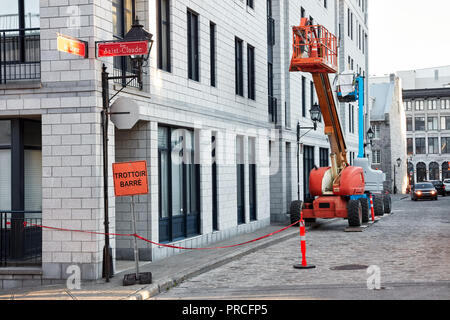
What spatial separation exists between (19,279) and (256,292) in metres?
4.89

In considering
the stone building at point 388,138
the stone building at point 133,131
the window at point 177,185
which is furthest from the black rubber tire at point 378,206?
the stone building at point 388,138

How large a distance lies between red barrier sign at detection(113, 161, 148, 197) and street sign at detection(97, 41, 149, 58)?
6.58ft

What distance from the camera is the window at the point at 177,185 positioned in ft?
52.7

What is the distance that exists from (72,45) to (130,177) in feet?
8.56

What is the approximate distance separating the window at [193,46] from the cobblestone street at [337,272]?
5.22 m

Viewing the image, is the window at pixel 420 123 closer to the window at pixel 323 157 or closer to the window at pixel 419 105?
the window at pixel 419 105

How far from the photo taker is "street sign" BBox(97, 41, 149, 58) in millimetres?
11758

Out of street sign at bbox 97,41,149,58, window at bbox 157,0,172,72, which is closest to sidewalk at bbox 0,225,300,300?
street sign at bbox 97,41,149,58

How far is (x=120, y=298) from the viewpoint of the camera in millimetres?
10273

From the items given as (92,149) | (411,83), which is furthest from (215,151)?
(411,83)

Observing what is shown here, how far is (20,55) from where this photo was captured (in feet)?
44.8

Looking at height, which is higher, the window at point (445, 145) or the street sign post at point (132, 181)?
the window at point (445, 145)

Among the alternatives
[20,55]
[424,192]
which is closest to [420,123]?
[424,192]
